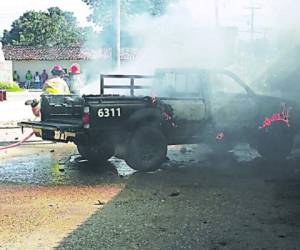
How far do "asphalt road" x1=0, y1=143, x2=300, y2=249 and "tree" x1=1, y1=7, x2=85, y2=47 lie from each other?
6797cm

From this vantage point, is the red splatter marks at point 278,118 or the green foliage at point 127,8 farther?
Answer: the green foliage at point 127,8

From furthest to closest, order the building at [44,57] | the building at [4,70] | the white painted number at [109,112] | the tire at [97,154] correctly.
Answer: the building at [44,57], the building at [4,70], the tire at [97,154], the white painted number at [109,112]

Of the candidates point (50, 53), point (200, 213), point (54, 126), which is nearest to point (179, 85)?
point (54, 126)

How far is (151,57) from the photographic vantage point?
1884 centimetres

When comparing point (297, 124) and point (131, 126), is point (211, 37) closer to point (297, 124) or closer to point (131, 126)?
point (297, 124)

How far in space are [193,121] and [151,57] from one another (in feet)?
32.4

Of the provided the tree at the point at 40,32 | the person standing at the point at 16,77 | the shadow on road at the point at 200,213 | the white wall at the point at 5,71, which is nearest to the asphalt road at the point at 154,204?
the shadow on road at the point at 200,213

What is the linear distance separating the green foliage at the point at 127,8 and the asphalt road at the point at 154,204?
1065cm

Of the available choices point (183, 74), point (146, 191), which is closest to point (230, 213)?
point (146, 191)

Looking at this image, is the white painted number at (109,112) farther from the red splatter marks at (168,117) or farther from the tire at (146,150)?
the red splatter marks at (168,117)

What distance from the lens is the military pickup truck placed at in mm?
8812

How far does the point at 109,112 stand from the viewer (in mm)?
8680

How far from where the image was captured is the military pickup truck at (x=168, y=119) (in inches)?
347

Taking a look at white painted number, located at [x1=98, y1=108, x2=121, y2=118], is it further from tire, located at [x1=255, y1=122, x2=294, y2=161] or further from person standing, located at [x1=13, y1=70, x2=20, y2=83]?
person standing, located at [x1=13, y1=70, x2=20, y2=83]
